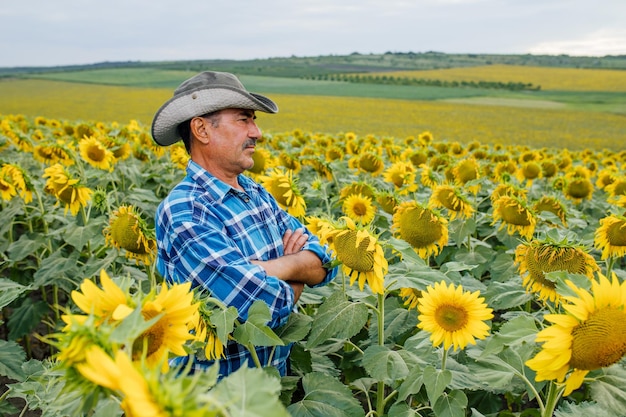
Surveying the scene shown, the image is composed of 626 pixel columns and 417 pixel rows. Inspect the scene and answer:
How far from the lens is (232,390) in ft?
3.22

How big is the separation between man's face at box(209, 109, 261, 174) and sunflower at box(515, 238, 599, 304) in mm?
1411

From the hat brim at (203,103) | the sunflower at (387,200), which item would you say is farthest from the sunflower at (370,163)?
the hat brim at (203,103)

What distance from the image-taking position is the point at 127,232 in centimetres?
289

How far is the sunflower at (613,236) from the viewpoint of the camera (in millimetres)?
3051

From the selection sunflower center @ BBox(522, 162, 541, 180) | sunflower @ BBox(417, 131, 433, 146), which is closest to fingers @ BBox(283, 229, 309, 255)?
sunflower center @ BBox(522, 162, 541, 180)

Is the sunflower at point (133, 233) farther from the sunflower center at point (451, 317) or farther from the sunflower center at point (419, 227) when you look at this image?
the sunflower center at point (451, 317)

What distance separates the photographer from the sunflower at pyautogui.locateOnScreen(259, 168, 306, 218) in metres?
3.67

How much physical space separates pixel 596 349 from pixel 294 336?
120cm

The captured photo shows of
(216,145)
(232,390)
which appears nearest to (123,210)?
(216,145)

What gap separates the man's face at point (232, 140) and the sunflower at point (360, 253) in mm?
742

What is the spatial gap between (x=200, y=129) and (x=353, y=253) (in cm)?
108

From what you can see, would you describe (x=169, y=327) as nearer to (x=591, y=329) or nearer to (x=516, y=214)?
(x=591, y=329)

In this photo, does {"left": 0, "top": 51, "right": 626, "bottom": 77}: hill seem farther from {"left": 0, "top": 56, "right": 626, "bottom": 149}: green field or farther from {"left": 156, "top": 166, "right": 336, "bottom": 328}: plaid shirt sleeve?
{"left": 156, "top": 166, "right": 336, "bottom": 328}: plaid shirt sleeve

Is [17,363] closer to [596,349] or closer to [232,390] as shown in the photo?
[232,390]
